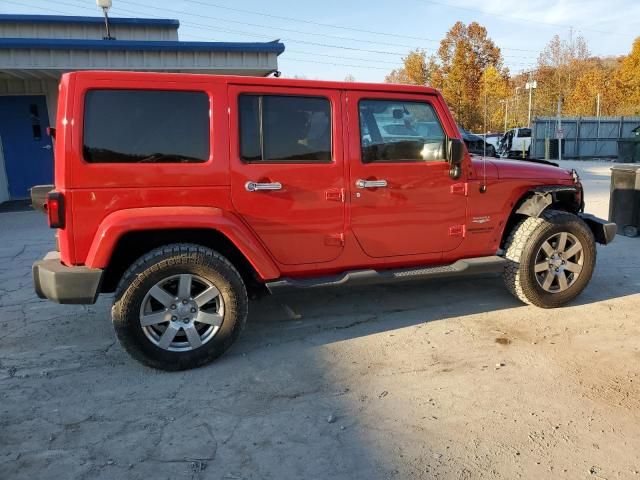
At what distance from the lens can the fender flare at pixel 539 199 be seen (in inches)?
178

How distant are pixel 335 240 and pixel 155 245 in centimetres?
136

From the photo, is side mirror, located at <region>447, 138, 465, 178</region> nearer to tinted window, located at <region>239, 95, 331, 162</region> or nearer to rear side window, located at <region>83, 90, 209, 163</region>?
tinted window, located at <region>239, 95, 331, 162</region>

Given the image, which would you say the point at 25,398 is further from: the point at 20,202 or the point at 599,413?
the point at 20,202

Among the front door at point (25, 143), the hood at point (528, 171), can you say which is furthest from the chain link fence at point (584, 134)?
the hood at point (528, 171)

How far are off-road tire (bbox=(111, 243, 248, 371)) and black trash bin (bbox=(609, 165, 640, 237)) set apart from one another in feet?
21.5

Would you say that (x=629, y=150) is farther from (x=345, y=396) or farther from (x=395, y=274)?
(x=345, y=396)

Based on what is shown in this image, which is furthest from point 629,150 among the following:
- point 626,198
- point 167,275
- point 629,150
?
point 167,275

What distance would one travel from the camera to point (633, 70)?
128 feet

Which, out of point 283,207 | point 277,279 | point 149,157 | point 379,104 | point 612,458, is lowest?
point 612,458

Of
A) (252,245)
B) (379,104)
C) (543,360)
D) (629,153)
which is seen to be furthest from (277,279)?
(629,153)

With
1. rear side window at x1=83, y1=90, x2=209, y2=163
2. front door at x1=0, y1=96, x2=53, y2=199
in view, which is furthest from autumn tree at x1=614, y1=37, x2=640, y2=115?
rear side window at x1=83, y1=90, x2=209, y2=163

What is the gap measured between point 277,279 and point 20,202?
10.6 meters

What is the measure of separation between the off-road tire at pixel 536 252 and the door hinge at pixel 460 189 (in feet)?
2.35

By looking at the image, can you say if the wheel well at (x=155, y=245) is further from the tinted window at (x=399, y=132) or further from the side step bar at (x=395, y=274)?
the tinted window at (x=399, y=132)
